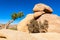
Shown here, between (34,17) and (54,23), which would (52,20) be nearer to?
(54,23)

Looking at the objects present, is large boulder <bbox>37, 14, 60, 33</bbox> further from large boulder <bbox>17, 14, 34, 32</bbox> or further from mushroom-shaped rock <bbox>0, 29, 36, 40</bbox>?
mushroom-shaped rock <bbox>0, 29, 36, 40</bbox>

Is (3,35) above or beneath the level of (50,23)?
beneath

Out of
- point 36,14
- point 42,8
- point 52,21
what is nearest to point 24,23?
point 36,14

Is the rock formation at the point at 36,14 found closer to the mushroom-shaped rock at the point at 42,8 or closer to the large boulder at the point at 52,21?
the mushroom-shaped rock at the point at 42,8

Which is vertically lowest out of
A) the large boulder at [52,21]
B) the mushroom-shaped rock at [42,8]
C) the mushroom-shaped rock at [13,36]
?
the mushroom-shaped rock at [13,36]

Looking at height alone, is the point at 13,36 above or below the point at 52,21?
below

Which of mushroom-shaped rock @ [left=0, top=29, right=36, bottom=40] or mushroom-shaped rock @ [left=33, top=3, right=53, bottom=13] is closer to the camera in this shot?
mushroom-shaped rock @ [left=0, top=29, right=36, bottom=40]

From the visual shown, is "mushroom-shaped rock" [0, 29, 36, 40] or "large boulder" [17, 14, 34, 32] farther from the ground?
"large boulder" [17, 14, 34, 32]

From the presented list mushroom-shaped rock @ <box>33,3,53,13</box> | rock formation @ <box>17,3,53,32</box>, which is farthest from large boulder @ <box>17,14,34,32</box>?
mushroom-shaped rock @ <box>33,3,53,13</box>

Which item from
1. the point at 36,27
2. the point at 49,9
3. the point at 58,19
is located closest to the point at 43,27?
the point at 36,27

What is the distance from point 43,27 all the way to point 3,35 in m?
22.3

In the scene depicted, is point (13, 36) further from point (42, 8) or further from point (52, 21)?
point (42, 8)

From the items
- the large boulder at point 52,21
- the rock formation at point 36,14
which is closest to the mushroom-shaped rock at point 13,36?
the large boulder at point 52,21

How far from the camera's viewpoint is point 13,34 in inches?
411
